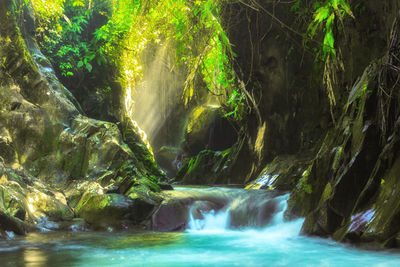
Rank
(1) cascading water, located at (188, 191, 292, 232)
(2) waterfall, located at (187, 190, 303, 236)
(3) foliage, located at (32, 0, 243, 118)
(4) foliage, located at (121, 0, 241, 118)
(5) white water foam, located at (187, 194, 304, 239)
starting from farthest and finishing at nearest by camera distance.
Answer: (3) foliage, located at (32, 0, 243, 118)
(1) cascading water, located at (188, 191, 292, 232)
(2) waterfall, located at (187, 190, 303, 236)
(5) white water foam, located at (187, 194, 304, 239)
(4) foliage, located at (121, 0, 241, 118)

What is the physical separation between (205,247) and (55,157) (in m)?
3.78

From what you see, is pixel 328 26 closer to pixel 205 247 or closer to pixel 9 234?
pixel 205 247

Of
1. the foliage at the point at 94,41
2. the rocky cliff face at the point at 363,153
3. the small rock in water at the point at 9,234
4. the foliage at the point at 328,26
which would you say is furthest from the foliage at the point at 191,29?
the small rock in water at the point at 9,234

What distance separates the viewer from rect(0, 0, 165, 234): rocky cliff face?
18.7ft

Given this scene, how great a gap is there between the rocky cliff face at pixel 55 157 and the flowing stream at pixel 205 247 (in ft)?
1.99

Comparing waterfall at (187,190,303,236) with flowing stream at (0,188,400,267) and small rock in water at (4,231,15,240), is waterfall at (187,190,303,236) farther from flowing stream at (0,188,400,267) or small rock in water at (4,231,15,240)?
small rock in water at (4,231,15,240)

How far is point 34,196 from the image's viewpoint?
5590mm

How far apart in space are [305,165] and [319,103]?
4.76 feet

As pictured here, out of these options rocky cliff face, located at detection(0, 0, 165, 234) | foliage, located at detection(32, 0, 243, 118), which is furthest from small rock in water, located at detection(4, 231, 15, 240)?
foliage, located at detection(32, 0, 243, 118)

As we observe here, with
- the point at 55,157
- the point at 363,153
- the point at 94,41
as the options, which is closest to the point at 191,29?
the point at 363,153

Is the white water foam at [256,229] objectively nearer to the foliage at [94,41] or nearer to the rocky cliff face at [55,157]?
the rocky cliff face at [55,157]

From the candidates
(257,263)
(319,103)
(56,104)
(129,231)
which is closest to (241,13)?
(319,103)

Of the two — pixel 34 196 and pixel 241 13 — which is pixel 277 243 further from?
pixel 241 13

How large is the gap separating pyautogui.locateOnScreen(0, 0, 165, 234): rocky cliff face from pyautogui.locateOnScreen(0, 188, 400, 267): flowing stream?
1.99 ft
